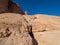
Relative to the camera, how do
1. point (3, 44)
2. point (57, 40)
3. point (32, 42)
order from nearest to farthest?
point (3, 44) → point (32, 42) → point (57, 40)

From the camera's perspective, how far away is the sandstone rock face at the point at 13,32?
390 cm

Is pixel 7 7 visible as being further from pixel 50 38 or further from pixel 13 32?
pixel 50 38

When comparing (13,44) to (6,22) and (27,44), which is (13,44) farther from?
(6,22)

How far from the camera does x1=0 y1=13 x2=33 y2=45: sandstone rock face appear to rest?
12.8ft

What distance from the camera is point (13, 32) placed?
13.4 ft

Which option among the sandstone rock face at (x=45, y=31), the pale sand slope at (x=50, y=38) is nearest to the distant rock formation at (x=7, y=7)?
the sandstone rock face at (x=45, y=31)

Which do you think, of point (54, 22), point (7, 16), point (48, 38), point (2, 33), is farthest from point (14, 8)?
point (54, 22)

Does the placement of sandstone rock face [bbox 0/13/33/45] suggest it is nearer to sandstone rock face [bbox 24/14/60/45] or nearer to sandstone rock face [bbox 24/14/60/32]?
sandstone rock face [bbox 24/14/60/45]

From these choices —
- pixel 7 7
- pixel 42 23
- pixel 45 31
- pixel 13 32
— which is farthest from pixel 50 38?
pixel 13 32

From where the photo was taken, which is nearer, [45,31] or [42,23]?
[45,31]

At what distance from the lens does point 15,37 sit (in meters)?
3.99

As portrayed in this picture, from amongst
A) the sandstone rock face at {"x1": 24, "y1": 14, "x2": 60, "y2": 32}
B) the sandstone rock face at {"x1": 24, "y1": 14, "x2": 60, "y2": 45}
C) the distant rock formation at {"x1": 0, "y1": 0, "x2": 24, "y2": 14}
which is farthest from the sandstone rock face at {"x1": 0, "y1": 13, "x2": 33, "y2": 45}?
the sandstone rock face at {"x1": 24, "y1": 14, "x2": 60, "y2": 32}

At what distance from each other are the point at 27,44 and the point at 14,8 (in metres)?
3.76

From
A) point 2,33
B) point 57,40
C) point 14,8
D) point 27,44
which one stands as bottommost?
point 57,40
